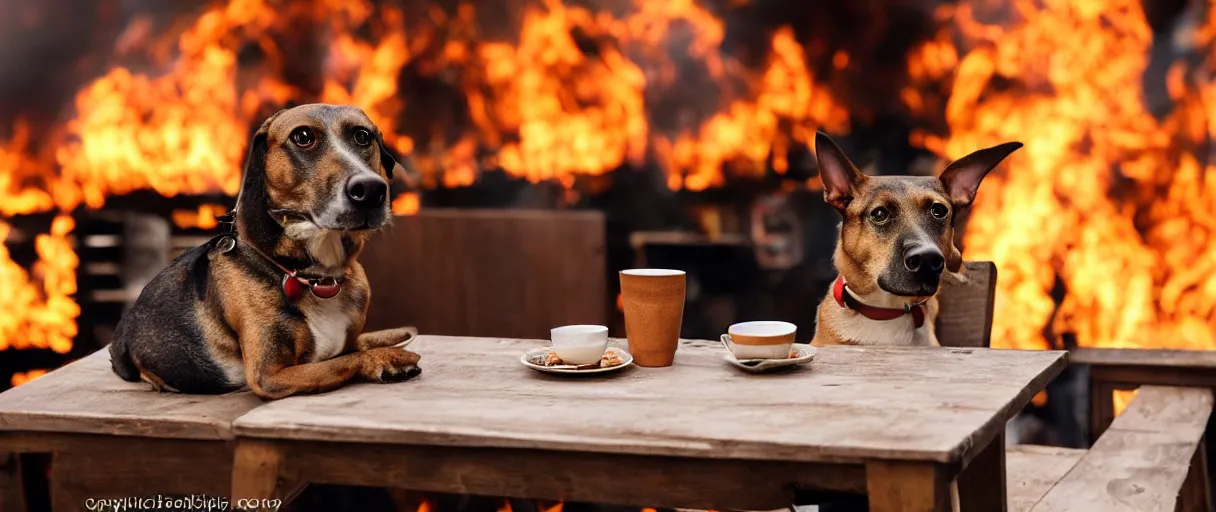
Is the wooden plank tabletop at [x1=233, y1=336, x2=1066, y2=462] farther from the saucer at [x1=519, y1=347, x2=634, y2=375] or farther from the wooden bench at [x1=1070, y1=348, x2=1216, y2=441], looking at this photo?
the wooden bench at [x1=1070, y1=348, x2=1216, y2=441]

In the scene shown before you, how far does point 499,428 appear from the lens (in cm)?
168

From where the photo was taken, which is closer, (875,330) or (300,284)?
(300,284)

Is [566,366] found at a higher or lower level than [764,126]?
lower

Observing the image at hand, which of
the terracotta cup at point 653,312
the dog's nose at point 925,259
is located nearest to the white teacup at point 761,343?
the terracotta cup at point 653,312

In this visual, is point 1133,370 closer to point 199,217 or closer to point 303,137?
point 303,137

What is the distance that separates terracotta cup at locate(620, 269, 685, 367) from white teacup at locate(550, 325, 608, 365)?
72 mm

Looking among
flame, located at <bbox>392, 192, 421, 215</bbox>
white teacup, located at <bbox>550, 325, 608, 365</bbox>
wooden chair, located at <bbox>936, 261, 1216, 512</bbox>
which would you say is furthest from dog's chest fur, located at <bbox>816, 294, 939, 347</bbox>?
flame, located at <bbox>392, 192, 421, 215</bbox>

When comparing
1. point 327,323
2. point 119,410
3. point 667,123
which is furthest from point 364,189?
point 667,123

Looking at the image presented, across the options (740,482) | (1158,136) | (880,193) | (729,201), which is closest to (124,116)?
(729,201)

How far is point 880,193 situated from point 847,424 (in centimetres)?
109

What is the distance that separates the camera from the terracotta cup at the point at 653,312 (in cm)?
211

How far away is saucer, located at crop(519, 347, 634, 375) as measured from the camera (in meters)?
2.06

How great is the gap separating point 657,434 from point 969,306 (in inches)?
58.1

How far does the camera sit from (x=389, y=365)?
2086 millimetres
